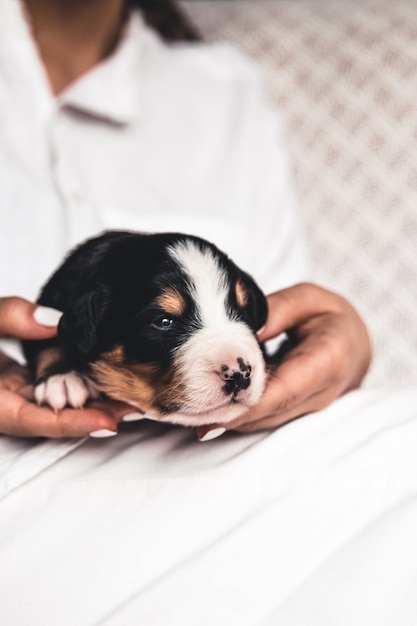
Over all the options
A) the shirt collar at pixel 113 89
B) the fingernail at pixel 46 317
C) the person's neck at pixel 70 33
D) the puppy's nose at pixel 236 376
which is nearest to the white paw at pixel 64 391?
the fingernail at pixel 46 317

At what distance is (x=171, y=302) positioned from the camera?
4.52ft

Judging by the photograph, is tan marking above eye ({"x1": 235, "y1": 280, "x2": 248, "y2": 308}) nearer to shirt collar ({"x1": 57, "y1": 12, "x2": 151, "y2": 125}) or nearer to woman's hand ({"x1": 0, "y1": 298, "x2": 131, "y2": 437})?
woman's hand ({"x1": 0, "y1": 298, "x2": 131, "y2": 437})

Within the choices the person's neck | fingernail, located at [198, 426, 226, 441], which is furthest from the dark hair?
fingernail, located at [198, 426, 226, 441]

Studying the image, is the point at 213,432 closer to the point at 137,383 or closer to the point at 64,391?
the point at 137,383

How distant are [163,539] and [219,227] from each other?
4.27ft

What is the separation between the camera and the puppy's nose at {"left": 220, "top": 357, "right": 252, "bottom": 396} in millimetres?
1284

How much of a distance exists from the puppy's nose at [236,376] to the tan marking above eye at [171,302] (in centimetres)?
16

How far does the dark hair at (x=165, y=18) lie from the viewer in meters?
2.92

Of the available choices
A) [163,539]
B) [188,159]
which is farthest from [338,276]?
[163,539]

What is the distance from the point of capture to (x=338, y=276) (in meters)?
2.77

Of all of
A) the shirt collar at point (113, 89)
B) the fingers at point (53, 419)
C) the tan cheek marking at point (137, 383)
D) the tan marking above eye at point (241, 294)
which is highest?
the shirt collar at point (113, 89)

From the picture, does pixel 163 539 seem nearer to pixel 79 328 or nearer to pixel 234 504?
pixel 234 504

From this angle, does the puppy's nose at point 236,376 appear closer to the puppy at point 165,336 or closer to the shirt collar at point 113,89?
the puppy at point 165,336

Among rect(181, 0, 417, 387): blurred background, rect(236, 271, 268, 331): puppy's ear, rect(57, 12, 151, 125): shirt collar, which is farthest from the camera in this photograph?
rect(181, 0, 417, 387): blurred background
